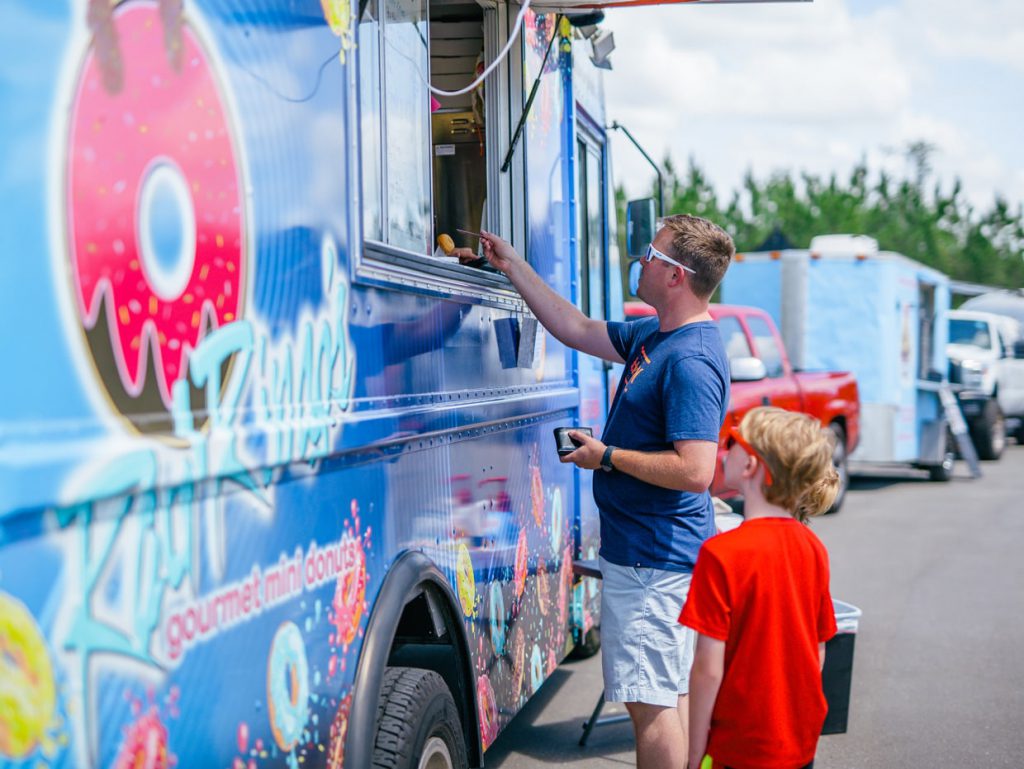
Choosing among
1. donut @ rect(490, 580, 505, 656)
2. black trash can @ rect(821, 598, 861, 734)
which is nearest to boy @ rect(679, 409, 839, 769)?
donut @ rect(490, 580, 505, 656)

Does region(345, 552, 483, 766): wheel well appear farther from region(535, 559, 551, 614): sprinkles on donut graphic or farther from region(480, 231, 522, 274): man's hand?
A: region(480, 231, 522, 274): man's hand

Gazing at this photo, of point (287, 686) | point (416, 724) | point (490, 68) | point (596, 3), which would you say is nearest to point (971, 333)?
point (596, 3)

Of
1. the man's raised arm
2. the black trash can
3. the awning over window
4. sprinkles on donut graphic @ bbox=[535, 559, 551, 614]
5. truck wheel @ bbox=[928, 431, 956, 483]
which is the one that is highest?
the awning over window

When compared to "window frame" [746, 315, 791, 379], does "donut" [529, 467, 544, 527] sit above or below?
below

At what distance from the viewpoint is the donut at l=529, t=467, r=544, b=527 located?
13.7ft

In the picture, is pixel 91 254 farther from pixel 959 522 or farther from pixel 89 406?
pixel 959 522

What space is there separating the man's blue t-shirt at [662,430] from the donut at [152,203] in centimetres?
156

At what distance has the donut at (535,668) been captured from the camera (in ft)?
13.7

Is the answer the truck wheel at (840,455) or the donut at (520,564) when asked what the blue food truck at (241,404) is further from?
the truck wheel at (840,455)

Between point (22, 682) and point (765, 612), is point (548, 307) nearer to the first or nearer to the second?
point (765, 612)

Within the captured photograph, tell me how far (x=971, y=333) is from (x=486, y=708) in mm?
16995

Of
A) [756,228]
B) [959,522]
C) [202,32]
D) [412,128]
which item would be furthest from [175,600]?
[756,228]

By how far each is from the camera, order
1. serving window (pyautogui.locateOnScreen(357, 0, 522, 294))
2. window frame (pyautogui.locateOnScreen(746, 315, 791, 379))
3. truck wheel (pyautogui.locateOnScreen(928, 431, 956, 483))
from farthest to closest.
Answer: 1. truck wheel (pyautogui.locateOnScreen(928, 431, 956, 483))
2. window frame (pyautogui.locateOnScreen(746, 315, 791, 379))
3. serving window (pyautogui.locateOnScreen(357, 0, 522, 294))

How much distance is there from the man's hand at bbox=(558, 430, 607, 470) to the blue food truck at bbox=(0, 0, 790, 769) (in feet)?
0.90
